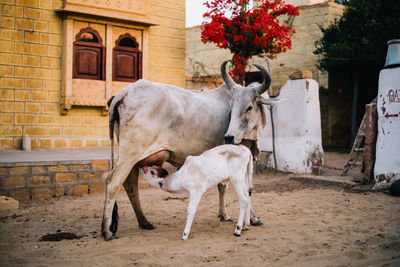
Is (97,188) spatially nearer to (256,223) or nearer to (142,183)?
(142,183)

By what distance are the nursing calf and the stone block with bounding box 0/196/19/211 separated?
8.88ft

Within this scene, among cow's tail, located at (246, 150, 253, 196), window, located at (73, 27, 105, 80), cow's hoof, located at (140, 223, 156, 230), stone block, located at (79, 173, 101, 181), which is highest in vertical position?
window, located at (73, 27, 105, 80)

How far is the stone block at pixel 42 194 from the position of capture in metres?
6.41

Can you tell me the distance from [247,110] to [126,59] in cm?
696

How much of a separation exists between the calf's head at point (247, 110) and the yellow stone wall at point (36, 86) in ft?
20.9

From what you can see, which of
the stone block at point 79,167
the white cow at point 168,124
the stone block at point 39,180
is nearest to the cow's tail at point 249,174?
the white cow at point 168,124

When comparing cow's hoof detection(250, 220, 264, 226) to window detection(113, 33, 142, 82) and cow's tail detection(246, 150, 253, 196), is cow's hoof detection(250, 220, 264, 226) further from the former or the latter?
window detection(113, 33, 142, 82)

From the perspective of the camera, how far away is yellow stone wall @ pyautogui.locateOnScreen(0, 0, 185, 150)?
9227 millimetres

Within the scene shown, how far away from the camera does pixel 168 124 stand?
436 cm

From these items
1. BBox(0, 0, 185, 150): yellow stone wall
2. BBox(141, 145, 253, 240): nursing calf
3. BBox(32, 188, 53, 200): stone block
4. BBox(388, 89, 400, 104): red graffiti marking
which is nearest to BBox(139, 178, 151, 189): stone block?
BBox(32, 188, 53, 200): stone block

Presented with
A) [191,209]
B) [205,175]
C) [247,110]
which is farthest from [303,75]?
[191,209]

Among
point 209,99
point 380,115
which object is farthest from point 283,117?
point 209,99

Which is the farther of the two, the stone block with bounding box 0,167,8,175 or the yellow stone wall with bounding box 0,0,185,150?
the yellow stone wall with bounding box 0,0,185,150

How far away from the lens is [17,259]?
11.5 feet
